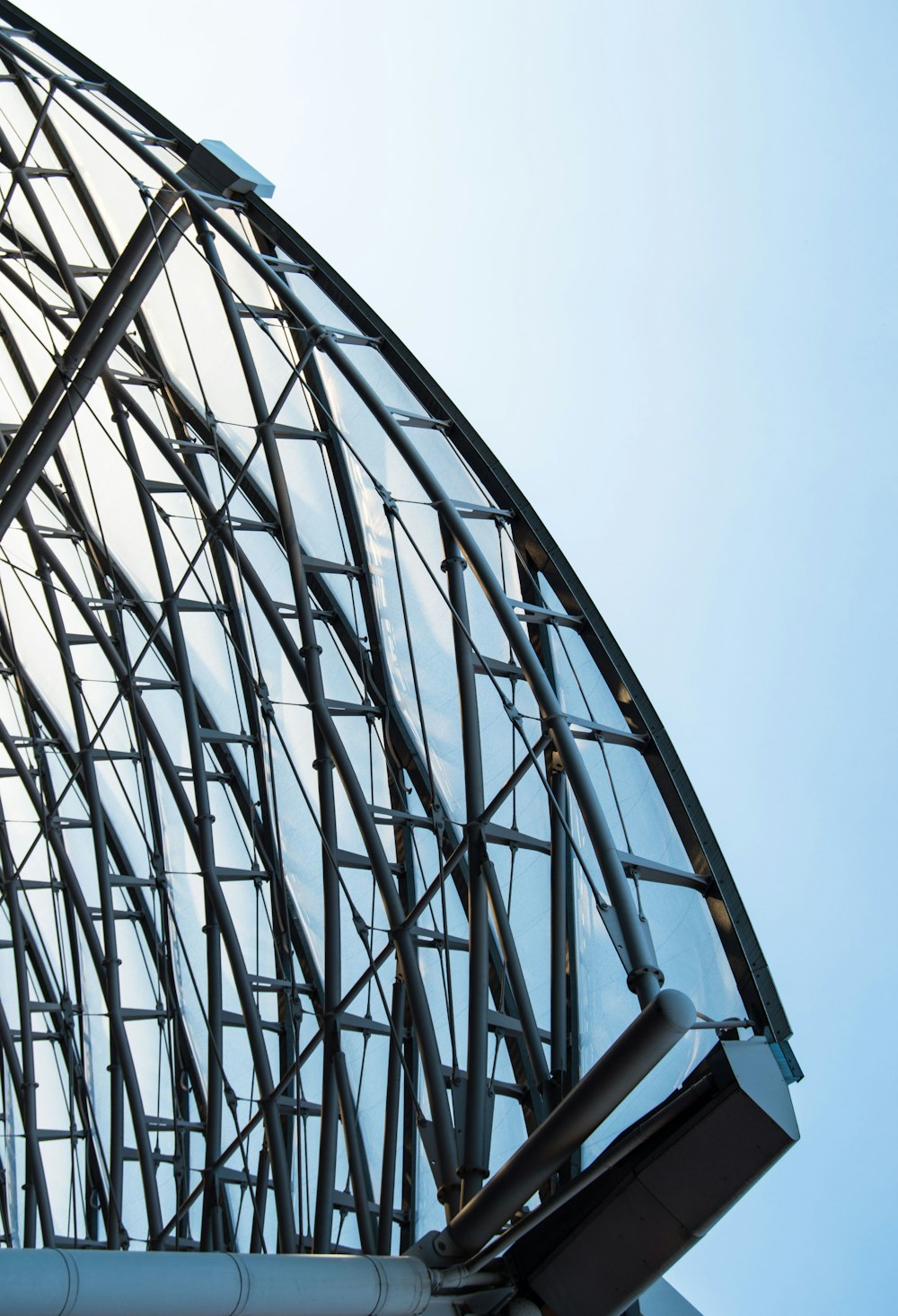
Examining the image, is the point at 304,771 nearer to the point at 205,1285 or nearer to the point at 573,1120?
the point at 573,1120

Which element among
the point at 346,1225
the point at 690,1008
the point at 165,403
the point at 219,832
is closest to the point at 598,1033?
the point at 690,1008

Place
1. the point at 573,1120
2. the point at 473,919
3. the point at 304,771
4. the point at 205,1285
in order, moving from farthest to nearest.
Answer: the point at 304,771 → the point at 473,919 → the point at 573,1120 → the point at 205,1285

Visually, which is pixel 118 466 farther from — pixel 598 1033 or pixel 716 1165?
pixel 716 1165

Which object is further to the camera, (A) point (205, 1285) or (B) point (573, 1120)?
(B) point (573, 1120)

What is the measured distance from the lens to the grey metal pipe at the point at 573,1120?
11.2 m

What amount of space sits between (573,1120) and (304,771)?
15922 millimetres

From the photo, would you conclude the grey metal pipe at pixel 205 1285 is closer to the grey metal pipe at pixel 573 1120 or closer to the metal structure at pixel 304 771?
the metal structure at pixel 304 771

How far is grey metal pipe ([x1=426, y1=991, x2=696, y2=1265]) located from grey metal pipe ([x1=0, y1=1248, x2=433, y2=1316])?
71 cm

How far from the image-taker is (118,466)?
2778 centimetres

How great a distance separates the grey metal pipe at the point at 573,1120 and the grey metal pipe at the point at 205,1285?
0.71 meters

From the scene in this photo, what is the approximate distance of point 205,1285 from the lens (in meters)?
11.2

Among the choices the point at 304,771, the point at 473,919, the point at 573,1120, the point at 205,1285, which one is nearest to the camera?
the point at 205,1285

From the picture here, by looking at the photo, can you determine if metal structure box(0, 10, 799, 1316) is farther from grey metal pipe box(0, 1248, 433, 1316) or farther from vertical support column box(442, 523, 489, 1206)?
grey metal pipe box(0, 1248, 433, 1316)

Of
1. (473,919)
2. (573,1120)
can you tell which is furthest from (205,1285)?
(473,919)
